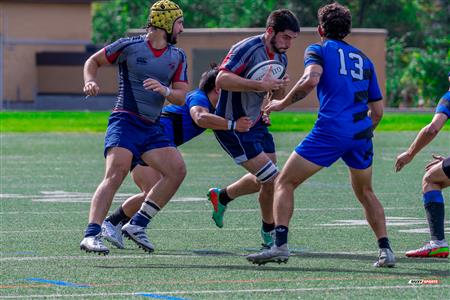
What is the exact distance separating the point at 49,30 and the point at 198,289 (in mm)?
60205

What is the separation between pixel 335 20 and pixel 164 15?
5.41 ft

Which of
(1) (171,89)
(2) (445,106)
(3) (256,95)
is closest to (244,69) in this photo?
(3) (256,95)

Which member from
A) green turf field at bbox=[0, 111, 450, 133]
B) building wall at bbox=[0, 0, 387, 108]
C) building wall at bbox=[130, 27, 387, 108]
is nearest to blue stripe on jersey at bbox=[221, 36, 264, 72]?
green turf field at bbox=[0, 111, 450, 133]

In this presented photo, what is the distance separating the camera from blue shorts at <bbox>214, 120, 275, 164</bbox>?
36.1 ft

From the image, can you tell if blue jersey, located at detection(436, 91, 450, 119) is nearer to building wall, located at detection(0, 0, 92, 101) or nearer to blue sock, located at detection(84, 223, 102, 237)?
blue sock, located at detection(84, 223, 102, 237)

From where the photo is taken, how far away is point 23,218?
13.8 metres

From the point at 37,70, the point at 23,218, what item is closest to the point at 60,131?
the point at 23,218

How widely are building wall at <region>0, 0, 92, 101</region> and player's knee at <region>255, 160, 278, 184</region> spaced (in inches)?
2193

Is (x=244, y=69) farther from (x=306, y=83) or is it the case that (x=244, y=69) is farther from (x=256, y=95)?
(x=306, y=83)

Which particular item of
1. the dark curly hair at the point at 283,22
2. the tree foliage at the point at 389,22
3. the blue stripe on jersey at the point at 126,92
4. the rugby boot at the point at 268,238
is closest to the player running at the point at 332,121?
the dark curly hair at the point at 283,22

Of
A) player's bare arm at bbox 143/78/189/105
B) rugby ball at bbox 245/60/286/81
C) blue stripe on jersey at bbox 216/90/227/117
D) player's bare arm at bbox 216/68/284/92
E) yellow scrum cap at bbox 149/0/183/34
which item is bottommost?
blue stripe on jersey at bbox 216/90/227/117

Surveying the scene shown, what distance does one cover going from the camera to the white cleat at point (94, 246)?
10.2 meters

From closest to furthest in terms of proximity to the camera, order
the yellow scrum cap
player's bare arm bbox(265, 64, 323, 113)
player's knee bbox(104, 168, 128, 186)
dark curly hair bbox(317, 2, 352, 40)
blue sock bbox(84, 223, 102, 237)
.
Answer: player's bare arm bbox(265, 64, 323, 113) < dark curly hair bbox(317, 2, 352, 40) < blue sock bbox(84, 223, 102, 237) < player's knee bbox(104, 168, 128, 186) < the yellow scrum cap

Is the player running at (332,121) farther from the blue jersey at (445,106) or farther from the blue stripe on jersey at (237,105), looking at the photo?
the blue stripe on jersey at (237,105)
